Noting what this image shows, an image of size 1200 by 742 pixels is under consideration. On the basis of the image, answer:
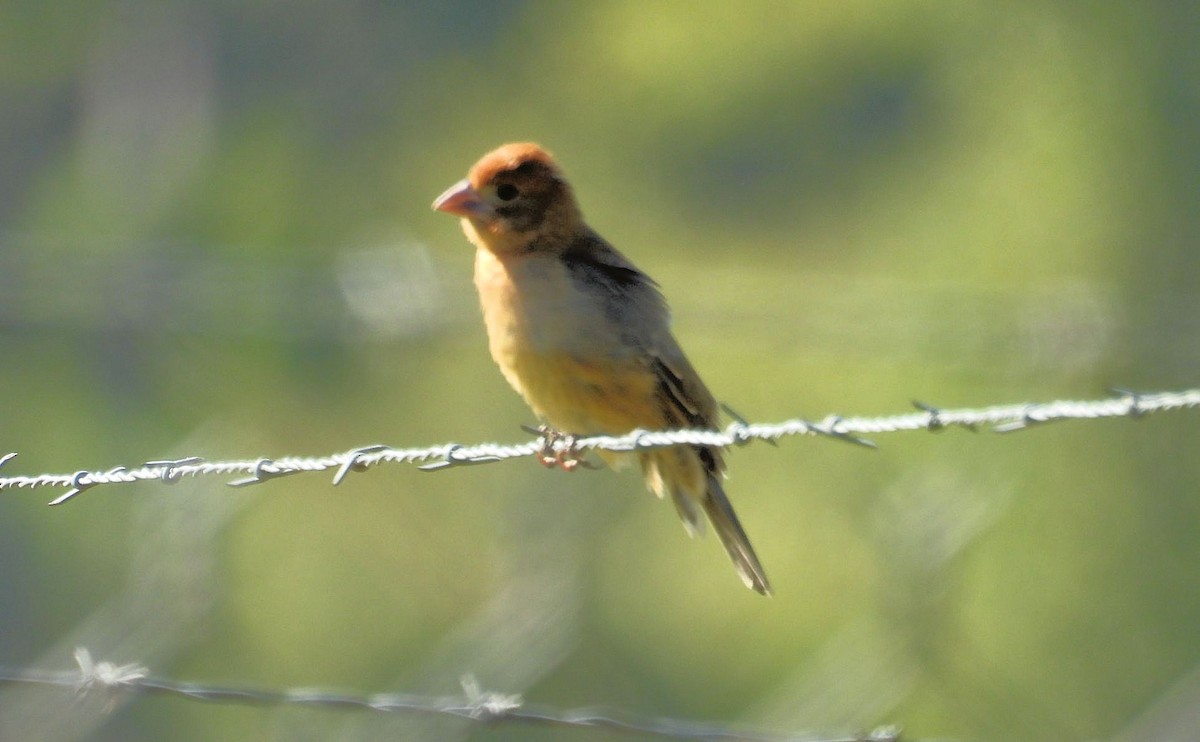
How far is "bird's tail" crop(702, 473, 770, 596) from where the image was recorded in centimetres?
544

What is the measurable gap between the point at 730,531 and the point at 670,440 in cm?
158

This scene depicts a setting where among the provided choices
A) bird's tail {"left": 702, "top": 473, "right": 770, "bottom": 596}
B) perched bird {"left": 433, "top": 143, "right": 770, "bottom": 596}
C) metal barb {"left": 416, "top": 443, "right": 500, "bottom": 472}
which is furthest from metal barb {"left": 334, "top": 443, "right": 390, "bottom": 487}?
bird's tail {"left": 702, "top": 473, "right": 770, "bottom": 596}

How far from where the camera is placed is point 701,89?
22.4 meters

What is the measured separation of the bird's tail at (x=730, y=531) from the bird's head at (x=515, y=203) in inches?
33.2

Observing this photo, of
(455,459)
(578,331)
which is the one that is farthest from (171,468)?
(578,331)

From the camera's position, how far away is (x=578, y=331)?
5184 mm

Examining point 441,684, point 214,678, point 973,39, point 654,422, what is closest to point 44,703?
point 441,684

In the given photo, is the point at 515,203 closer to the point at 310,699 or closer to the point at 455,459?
the point at 455,459

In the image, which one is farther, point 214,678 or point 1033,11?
point 1033,11

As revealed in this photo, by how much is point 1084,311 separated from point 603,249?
709 cm

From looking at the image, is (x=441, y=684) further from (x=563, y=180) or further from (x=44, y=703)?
(x=563, y=180)

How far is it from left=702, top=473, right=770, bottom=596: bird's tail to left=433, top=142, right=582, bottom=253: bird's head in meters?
0.84

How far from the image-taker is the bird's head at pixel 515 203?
5.56 m

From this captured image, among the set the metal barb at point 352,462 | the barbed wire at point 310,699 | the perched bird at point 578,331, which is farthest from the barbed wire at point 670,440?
the barbed wire at point 310,699
